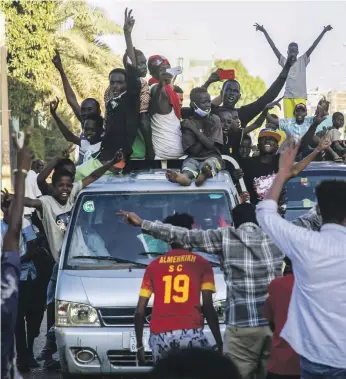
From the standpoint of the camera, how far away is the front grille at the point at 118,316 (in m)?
8.42

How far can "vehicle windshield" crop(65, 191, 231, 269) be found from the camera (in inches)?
351

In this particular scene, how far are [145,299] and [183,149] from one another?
141 inches

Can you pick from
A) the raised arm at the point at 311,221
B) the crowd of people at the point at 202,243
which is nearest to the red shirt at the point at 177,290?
the crowd of people at the point at 202,243

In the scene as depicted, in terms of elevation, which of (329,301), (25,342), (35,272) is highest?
(329,301)

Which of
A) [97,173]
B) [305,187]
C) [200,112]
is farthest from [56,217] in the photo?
[305,187]

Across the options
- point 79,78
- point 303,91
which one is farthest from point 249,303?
point 79,78

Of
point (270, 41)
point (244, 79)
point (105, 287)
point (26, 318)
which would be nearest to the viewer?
point (105, 287)

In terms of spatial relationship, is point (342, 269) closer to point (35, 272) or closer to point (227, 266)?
point (227, 266)

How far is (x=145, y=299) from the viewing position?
6.88 meters

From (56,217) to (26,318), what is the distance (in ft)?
4.94

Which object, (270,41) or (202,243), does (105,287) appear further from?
(270,41)

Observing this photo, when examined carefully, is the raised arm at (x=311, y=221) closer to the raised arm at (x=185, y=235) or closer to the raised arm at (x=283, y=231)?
the raised arm at (x=185, y=235)

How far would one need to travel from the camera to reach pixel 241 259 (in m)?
6.82

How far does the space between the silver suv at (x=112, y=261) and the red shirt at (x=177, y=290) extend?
151 cm
